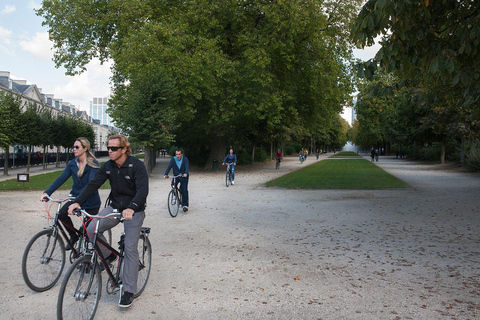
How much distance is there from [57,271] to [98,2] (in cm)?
2353

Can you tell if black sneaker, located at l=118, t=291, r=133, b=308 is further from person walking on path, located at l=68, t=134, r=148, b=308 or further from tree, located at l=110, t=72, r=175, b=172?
tree, located at l=110, t=72, r=175, b=172

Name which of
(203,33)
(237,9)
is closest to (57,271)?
(203,33)

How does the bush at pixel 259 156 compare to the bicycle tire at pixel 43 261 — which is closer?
the bicycle tire at pixel 43 261

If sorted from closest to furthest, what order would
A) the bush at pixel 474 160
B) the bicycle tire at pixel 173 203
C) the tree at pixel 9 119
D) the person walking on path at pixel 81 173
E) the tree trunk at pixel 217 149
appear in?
the person walking on path at pixel 81 173, the bicycle tire at pixel 173 203, the tree at pixel 9 119, the bush at pixel 474 160, the tree trunk at pixel 217 149

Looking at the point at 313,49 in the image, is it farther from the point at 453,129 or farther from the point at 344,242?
the point at 344,242

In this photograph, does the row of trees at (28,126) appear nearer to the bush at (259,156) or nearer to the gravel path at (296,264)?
the gravel path at (296,264)

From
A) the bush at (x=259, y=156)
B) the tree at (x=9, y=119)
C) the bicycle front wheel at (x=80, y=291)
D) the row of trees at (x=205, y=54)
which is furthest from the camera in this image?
the bush at (x=259, y=156)

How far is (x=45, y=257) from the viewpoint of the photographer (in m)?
4.72

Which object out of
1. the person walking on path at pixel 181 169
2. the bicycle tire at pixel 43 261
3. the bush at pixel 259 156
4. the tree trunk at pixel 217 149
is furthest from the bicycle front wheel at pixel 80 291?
the bush at pixel 259 156

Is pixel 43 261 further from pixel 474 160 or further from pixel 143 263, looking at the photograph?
pixel 474 160

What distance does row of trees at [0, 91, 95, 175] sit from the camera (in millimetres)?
24933

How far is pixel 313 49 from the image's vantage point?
2542 centimetres

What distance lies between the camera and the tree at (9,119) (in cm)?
2410

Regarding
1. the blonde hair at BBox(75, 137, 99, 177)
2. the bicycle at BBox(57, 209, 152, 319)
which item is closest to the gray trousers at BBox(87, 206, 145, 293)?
the bicycle at BBox(57, 209, 152, 319)
